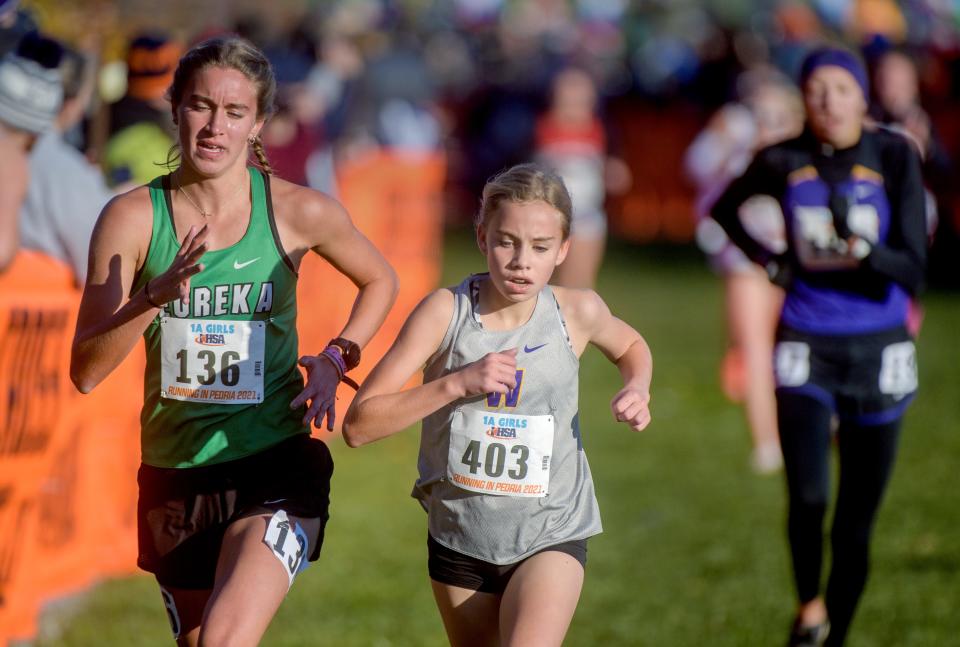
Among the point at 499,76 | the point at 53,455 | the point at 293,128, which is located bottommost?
the point at 53,455

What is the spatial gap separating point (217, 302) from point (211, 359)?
0.17m

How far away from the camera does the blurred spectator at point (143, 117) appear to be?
7039 mm

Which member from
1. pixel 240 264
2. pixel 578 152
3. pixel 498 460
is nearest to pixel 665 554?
pixel 498 460

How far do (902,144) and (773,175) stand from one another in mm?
535

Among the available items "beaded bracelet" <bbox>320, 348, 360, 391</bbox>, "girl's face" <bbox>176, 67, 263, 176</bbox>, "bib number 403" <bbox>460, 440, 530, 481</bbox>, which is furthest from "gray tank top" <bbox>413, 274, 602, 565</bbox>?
"girl's face" <bbox>176, 67, 263, 176</bbox>

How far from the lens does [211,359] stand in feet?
13.1

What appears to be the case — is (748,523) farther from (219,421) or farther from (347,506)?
(219,421)

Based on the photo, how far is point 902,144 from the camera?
223 inches

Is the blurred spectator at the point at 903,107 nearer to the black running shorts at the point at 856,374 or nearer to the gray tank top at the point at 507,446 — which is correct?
the black running shorts at the point at 856,374

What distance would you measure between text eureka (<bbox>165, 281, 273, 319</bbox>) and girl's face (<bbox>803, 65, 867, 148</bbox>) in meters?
2.70

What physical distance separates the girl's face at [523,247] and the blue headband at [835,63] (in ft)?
7.23

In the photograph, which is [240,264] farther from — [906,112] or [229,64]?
[906,112]

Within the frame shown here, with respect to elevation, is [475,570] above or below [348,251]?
below

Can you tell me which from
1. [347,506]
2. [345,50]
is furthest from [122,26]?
[345,50]
